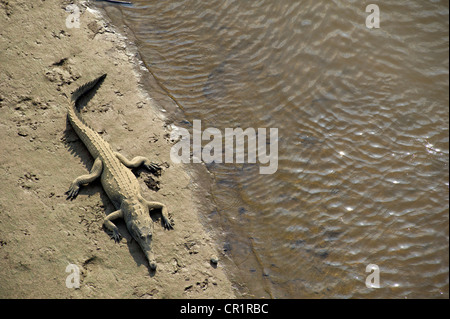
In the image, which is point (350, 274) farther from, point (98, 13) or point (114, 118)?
point (98, 13)

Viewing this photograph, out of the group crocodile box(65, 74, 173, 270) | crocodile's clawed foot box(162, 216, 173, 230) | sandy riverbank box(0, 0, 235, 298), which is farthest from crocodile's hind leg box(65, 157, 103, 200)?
crocodile's clawed foot box(162, 216, 173, 230)

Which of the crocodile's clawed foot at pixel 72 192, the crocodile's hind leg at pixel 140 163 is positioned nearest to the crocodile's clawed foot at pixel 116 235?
the crocodile's clawed foot at pixel 72 192

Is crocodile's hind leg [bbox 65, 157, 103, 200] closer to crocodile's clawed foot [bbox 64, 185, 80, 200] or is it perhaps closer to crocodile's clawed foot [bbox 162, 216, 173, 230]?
crocodile's clawed foot [bbox 64, 185, 80, 200]

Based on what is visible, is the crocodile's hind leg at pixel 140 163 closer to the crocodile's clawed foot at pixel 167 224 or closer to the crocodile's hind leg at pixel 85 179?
the crocodile's hind leg at pixel 85 179

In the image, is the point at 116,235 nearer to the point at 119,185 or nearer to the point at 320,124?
the point at 119,185

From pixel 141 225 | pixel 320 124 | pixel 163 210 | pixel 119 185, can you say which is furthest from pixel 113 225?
pixel 320 124

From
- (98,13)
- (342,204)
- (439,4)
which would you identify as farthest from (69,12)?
(439,4)

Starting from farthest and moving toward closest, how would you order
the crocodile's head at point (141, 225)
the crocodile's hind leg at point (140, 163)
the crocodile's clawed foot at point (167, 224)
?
the crocodile's hind leg at point (140, 163) < the crocodile's clawed foot at point (167, 224) < the crocodile's head at point (141, 225)
